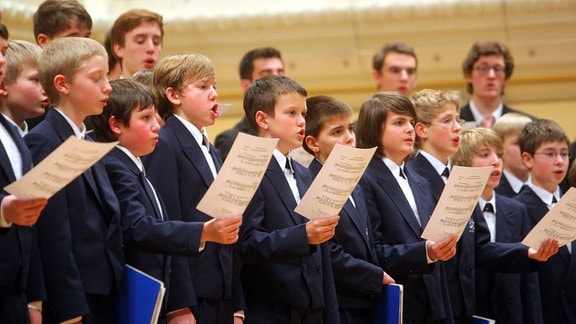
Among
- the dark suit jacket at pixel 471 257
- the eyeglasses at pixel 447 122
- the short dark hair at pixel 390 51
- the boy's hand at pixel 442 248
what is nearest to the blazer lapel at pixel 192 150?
the boy's hand at pixel 442 248

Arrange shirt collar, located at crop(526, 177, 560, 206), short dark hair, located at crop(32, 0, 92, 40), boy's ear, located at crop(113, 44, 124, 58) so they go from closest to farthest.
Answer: short dark hair, located at crop(32, 0, 92, 40)
boy's ear, located at crop(113, 44, 124, 58)
shirt collar, located at crop(526, 177, 560, 206)

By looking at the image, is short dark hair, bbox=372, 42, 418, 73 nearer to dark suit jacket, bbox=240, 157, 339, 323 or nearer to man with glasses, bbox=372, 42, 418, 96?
man with glasses, bbox=372, 42, 418, 96

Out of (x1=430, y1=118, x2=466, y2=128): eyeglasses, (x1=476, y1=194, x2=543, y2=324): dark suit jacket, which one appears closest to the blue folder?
(x1=430, y1=118, x2=466, y2=128): eyeglasses

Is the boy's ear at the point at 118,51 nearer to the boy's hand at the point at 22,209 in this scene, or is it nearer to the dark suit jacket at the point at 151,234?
the dark suit jacket at the point at 151,234

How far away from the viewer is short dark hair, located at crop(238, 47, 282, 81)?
20.1 ft

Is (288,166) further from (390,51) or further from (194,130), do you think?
(390,51)

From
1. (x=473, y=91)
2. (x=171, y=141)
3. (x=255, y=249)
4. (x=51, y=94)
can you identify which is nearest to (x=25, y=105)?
(x=51, y=94)

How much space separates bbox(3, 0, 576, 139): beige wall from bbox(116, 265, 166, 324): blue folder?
399 cm

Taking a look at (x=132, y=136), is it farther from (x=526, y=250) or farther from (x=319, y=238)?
(x=526, y=250)

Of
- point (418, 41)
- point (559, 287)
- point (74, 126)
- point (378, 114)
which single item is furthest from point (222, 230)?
point (418, 41)

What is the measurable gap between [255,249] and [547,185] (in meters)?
2.09

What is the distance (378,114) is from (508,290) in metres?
1.08

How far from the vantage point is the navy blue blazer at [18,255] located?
9.71 ft

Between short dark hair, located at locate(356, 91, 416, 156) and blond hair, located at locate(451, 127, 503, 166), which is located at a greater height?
short dark hair, located at locate(356, 91, 416, 156)
